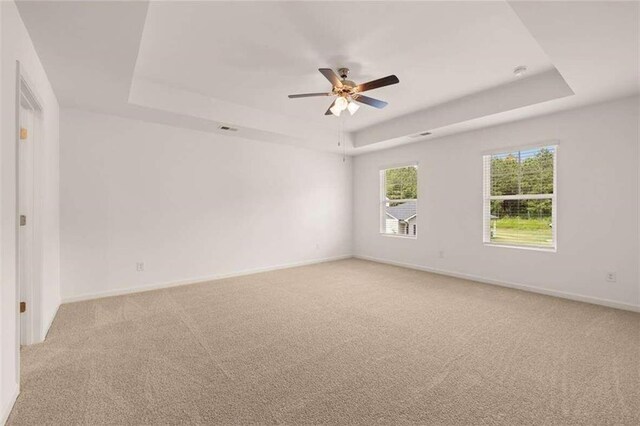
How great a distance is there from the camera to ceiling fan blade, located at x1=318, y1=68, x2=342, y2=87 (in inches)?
112

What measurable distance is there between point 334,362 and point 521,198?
3.92 meters

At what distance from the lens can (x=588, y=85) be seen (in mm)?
3186

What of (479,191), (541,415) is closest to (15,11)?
(541,415)

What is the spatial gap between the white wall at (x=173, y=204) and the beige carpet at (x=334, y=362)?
0.65 m

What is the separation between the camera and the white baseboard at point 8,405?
166 cm

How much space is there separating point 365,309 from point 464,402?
5.70 ft

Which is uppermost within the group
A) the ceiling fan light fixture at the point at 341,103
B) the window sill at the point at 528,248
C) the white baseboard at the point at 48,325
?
the ceiling fan light fixture at the point at 341,103

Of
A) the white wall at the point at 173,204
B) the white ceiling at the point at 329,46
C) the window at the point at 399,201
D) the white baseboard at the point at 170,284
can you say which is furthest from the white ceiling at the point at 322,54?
the white baseboard at the point at 170,284

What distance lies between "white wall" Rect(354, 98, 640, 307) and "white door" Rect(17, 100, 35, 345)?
549 centimetres

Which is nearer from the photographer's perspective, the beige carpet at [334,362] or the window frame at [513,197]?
the beige carpet at [334,362]

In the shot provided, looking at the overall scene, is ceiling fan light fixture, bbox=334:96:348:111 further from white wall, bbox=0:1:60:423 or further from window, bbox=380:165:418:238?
window, bbox=380:165:418:238

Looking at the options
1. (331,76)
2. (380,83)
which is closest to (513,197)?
(380,83)

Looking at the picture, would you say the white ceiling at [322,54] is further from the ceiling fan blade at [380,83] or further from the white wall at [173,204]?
the white wall at [173,204]

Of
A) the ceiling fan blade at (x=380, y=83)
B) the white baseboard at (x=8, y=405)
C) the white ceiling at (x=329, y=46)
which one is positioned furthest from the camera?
the ceiling fan blade at (x=380, y=83)
